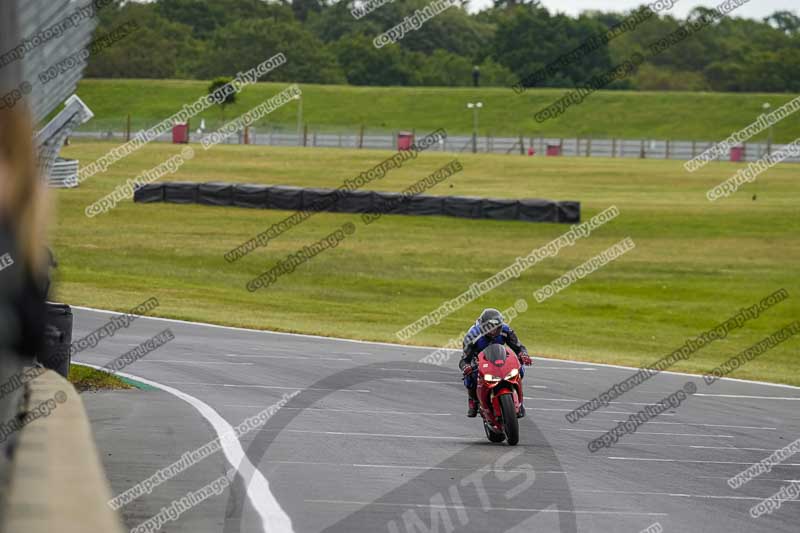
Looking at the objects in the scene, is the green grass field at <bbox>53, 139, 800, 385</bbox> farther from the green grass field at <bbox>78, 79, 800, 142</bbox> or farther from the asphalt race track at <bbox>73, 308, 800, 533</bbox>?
the green grass field at <bbox>78, 79, 800, 142</bbox>

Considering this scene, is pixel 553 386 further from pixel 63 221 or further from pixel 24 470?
pixel 63 221

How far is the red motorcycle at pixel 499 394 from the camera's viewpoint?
45.5 feet

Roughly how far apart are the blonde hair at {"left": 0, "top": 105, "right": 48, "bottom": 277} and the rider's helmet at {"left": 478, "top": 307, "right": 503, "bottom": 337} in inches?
423

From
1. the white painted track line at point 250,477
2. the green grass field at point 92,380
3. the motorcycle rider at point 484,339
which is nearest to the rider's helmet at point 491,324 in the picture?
the motorcycle rider at point 484,339

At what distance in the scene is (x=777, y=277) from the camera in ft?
134

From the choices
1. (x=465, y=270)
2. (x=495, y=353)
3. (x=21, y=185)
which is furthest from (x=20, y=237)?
(x=465, y=270)

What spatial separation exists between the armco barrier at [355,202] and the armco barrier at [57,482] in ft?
137

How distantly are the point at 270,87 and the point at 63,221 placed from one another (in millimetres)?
66439

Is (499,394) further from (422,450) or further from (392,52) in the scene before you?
(392,52)

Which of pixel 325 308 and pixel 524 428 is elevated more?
pixel 524 428

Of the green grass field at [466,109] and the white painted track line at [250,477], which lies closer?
the white painted track line at [250,477]

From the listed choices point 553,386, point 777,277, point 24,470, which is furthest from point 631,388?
point 777,277

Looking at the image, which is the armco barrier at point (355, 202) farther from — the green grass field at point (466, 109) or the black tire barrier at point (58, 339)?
the green grass field at point (466, 109)

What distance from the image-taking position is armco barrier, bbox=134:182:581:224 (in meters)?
48.9
